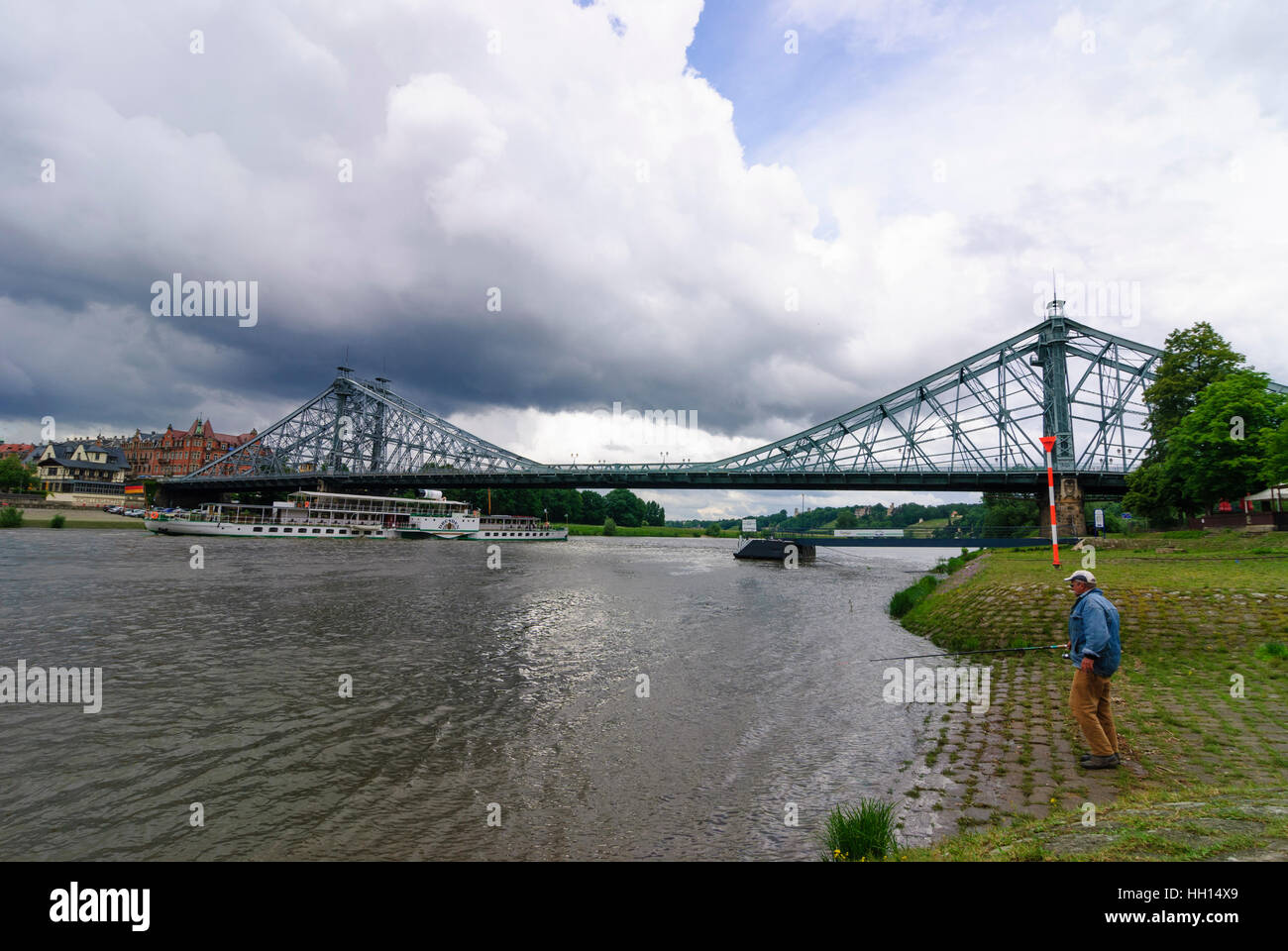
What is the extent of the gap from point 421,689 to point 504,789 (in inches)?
215

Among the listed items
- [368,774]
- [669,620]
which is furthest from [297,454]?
[368,774]

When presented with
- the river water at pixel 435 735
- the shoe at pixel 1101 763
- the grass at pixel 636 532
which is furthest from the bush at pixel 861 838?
the grass at pixel 636 532

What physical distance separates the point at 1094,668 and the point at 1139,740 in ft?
5.58

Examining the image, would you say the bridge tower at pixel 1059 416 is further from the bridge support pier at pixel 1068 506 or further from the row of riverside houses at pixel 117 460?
the row of riverside houses at pixel 117 460

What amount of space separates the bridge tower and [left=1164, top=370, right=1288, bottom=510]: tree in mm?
25343

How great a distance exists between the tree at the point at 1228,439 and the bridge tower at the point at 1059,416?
998 inches

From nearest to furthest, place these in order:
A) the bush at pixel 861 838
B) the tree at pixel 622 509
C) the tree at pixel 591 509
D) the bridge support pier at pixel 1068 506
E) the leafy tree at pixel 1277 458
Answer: the bush at pixel 861 838 < the leafy tree at pixel 1277 458 < the bridge support pier at pixel 1068 506 < the tree at pixel 591 509 < the tree at pixel 622 509

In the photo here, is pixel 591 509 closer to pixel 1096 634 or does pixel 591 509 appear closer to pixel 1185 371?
pixel 1185 371

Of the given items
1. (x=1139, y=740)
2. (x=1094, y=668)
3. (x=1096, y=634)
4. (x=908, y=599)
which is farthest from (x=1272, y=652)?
(x=908, y=599)

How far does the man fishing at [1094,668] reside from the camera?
717cm

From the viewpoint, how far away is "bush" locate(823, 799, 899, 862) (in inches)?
218
